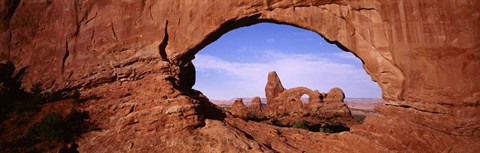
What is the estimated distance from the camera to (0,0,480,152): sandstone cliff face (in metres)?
11.5

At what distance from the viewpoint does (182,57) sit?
49.9 feet

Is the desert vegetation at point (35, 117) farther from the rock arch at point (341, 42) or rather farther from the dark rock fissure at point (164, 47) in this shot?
the rock arch at point (341, 42)

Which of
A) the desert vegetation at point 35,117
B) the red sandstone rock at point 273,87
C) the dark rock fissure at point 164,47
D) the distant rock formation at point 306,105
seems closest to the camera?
the desert vegetation at point 35,117

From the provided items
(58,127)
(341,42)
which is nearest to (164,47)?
(58,127)

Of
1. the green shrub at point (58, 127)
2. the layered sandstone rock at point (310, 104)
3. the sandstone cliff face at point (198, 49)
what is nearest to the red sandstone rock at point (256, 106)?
the layered sandstone rock at point (310, 104)

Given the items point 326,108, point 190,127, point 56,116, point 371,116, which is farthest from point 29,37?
point 326,108

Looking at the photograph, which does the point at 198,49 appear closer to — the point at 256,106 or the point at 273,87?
the point at 256,106

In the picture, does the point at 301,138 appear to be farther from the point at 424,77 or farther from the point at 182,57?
the point at 182,57

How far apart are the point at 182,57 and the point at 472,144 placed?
1261 cm

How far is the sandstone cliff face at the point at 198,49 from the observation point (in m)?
11.5

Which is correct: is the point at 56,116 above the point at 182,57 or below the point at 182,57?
below

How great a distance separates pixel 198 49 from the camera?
15.4 metres

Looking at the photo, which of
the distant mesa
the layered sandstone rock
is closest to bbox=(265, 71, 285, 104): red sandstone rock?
the distant mesa

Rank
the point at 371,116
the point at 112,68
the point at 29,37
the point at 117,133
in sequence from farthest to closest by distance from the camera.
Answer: the point at 29,37, the point at 112,68, the point at 371,116, the point at 117,133
